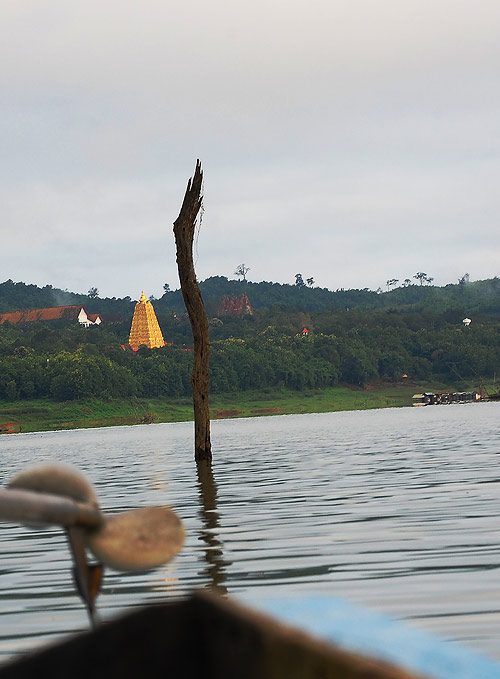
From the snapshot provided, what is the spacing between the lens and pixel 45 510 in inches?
86.5

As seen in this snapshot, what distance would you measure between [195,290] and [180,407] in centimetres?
11161

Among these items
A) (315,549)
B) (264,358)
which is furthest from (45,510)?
(264,358)

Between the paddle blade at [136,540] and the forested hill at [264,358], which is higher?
the forested hill at [264,358]

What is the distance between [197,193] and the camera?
24.3 metres

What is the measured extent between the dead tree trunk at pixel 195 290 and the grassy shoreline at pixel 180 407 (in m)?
91.9

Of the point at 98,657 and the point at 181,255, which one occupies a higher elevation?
the point at 181,255

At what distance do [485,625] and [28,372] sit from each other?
419ft

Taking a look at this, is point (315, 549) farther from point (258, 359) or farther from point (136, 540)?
point (258, 359)

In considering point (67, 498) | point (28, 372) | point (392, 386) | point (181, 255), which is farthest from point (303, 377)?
point (67, 498)

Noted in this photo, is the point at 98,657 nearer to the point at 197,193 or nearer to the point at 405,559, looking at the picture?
the point at 405,559

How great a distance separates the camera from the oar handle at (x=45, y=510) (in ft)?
7.20

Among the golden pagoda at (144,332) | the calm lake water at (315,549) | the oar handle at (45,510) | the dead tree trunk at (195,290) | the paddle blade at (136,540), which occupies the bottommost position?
the calm lake water at (315,549)

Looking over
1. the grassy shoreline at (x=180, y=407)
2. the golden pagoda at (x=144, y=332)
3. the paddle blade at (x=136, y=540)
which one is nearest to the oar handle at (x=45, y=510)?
the paddle blade at (x=136, y=540)

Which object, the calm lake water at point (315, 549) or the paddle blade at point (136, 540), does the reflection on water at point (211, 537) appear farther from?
the paddle blade at point (136, 540)
